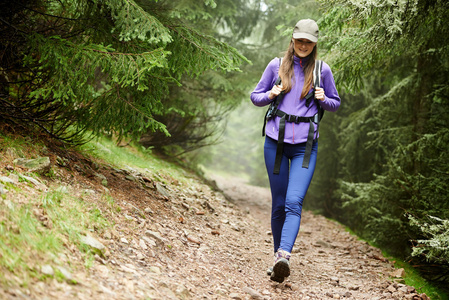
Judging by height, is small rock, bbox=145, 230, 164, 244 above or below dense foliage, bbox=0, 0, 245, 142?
below

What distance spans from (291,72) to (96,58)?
1.98m

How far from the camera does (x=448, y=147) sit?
565cm

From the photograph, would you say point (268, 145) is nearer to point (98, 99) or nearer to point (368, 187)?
point (98, 99)

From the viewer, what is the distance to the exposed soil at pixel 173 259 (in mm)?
2318

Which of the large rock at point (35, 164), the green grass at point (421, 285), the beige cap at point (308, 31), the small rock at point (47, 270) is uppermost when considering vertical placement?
the beige cap at point (308, 31)

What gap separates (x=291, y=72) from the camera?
143 inches

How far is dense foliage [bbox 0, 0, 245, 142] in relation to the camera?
355 cm

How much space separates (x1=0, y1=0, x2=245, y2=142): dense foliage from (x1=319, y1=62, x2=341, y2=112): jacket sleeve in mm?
1020

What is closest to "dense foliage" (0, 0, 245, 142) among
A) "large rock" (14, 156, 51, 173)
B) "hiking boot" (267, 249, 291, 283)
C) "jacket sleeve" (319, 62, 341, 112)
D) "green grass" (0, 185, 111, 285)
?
"large rock" (14, 156, 51, 173)

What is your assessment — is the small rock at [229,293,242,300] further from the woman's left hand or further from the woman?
the woman's left hand

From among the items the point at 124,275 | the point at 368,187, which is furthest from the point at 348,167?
the point at 124,275

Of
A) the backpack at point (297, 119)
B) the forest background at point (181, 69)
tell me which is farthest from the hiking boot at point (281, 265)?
the forest background at point (181, 69)

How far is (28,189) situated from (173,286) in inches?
60.5

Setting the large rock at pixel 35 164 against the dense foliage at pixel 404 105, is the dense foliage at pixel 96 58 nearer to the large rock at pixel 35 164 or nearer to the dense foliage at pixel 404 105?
the large rock at pixel 35 164
